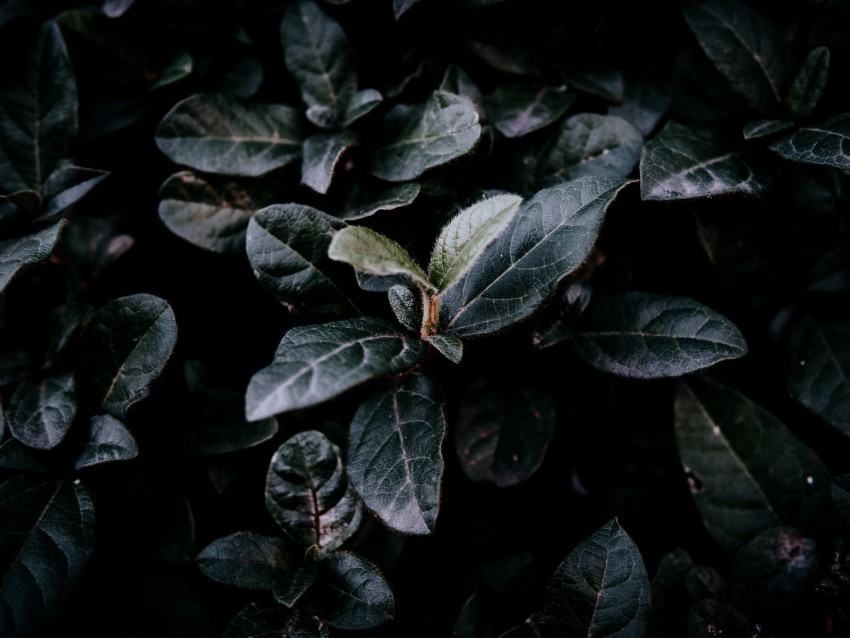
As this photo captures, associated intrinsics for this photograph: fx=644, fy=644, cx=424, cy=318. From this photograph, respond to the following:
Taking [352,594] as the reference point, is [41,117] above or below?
above

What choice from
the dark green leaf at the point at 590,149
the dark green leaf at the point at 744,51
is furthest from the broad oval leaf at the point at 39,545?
the dark green leaf at the point at 744,51

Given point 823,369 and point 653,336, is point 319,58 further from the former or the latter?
point 823,369

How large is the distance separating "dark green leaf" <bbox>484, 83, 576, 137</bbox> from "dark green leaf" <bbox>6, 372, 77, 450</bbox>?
1.18 m

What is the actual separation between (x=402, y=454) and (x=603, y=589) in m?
0.48

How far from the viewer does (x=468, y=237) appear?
1186mm

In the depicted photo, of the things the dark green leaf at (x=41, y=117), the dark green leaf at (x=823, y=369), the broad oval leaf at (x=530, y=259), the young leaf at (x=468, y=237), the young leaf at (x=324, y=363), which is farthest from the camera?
the dark green leaf at (x=41, y=117)

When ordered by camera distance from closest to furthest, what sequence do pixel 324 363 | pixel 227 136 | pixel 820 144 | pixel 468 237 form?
pixel 324 363
pixel 468 237
pixel 820 144
pixel 227 136

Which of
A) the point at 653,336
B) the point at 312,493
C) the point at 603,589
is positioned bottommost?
the point at 603,589

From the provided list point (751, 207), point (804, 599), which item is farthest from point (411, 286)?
point (804, 599)

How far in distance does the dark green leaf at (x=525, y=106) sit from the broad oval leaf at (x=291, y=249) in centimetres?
57

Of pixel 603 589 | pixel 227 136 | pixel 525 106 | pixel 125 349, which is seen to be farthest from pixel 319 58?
pixel 603 589

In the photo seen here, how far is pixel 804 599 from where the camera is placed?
1457 millimetres

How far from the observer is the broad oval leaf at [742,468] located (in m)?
1.57

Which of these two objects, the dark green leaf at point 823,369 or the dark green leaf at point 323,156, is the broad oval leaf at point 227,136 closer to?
the dark green leaf at point 323,156
